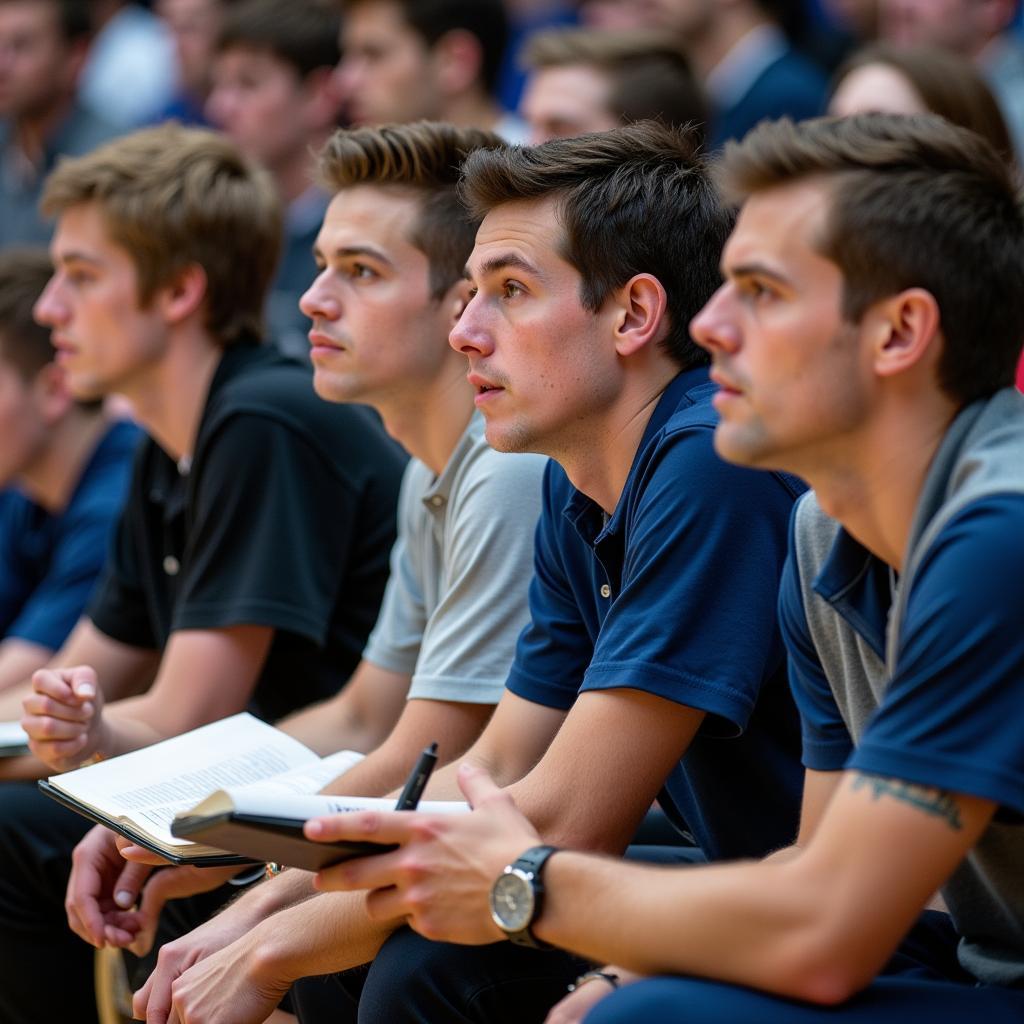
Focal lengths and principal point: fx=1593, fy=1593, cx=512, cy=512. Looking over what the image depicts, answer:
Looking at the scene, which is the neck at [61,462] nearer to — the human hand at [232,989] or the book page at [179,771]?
the book page at [179,771]

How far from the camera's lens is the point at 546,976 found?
2057 millimetres

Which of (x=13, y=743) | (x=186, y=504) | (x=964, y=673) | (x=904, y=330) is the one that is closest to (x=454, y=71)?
(x=186, y=504)

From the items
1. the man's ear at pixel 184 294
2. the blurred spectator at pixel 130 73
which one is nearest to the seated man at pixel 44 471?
the man's ear at pixel 184 294

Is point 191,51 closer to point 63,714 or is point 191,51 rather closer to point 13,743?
point 13,743

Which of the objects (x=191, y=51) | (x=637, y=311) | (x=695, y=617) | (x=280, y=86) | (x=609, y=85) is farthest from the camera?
(x=191, y=51)

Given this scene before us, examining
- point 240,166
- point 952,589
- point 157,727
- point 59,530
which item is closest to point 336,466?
point 157,727

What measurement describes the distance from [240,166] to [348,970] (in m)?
1.88

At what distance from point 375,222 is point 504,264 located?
24.9 inches

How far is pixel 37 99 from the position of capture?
6145 mm

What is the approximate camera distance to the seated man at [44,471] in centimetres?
373

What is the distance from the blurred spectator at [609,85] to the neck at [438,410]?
5.49 ft

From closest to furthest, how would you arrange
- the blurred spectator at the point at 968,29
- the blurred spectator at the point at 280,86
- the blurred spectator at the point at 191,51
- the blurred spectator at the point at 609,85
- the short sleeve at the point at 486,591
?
the short sleeve at the point at 486,591 < the blurred spectator at the point at 609,85 < the blurred spectator at the point at 968,29 < the blurred spectator at the point at 280,86 < the blurred spectator at the point at 191,51

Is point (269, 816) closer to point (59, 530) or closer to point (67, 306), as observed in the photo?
point (67, 306)

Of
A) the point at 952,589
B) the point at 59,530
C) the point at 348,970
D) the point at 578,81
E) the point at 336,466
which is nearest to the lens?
the point at 952,589
